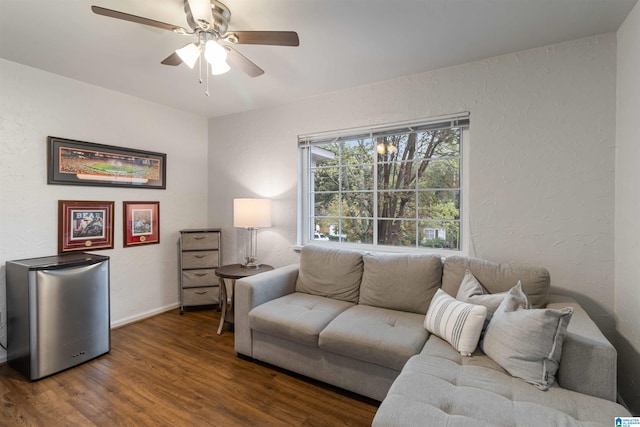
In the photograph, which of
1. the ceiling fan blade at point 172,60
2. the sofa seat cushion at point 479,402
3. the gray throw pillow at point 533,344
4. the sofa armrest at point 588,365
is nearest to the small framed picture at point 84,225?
the ceiling fan blade at point 172,60

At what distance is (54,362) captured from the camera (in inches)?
88.5

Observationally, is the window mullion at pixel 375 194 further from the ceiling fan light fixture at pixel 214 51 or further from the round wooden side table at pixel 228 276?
the ceiling fan light fixture at pixel 214 51

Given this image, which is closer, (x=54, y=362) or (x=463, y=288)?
(x=463, y=288)

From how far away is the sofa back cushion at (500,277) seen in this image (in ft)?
6.30

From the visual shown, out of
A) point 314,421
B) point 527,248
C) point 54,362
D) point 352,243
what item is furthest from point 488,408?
point 54,362

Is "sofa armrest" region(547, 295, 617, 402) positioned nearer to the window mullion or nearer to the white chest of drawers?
the window mullion

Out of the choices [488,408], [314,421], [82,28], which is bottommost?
[314,421]

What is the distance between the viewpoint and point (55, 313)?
2.26 metres

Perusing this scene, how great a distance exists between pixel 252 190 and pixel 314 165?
2.77ft

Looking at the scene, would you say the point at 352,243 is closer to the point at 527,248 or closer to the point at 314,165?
the point at 314,165

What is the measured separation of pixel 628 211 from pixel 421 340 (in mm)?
1459

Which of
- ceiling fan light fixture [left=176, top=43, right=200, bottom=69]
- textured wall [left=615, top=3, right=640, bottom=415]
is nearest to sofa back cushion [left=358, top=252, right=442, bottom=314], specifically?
textured wall [left=615, top=3, right=640, bottom=415]

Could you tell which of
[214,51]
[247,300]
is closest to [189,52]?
[214,51]

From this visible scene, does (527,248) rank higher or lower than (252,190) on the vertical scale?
lower
